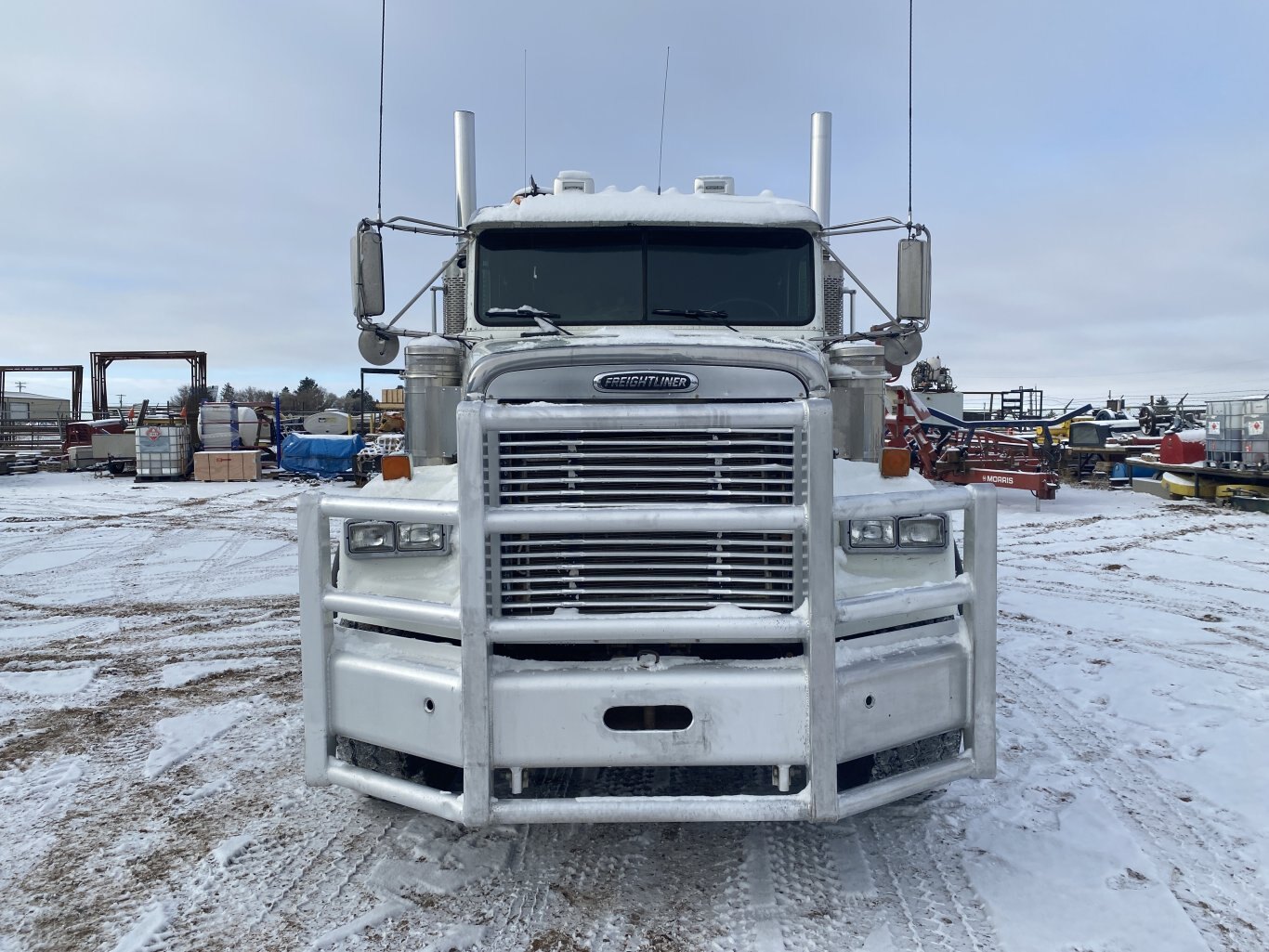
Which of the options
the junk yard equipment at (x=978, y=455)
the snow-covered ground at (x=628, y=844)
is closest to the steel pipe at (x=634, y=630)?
the snow-covered ground at (x=628, y=844)

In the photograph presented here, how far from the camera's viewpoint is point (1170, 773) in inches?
160

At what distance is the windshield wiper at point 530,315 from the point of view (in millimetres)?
4418

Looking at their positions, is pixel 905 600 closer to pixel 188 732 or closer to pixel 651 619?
pixel 651 619

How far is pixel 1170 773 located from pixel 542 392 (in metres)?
3.76

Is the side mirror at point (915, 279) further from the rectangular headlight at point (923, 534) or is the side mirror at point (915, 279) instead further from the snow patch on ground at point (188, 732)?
the snow patch on ground at point (188, 732)

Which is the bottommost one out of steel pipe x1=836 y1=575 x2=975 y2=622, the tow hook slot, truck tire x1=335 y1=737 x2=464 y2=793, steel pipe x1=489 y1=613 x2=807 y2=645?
truck tire x1=335 y1=737 x2=464 y2=793

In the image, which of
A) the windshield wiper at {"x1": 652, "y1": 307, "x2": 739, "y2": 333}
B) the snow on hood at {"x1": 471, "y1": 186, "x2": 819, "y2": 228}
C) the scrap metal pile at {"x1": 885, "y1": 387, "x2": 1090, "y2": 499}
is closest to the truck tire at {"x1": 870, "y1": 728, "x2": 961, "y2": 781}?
the windshield wiper at {"x1": 652, "y1": 307, "x2": 739, "y2": 333}

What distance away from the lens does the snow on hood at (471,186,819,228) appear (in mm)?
4711

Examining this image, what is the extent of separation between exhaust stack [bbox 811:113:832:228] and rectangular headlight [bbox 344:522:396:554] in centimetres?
446

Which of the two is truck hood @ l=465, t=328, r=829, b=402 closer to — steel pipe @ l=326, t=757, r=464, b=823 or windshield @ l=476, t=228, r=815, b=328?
windshield @ l=476, t=228, r=815, b=328

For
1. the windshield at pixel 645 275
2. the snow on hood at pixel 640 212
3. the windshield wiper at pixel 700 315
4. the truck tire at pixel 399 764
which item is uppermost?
the snow on hood at pixel 640 212

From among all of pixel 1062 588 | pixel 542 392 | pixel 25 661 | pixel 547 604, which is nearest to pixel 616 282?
pixel 542 392

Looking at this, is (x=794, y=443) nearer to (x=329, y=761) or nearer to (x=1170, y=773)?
(x=329, y=761)

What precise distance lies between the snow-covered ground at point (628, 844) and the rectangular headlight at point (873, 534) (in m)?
1.34
